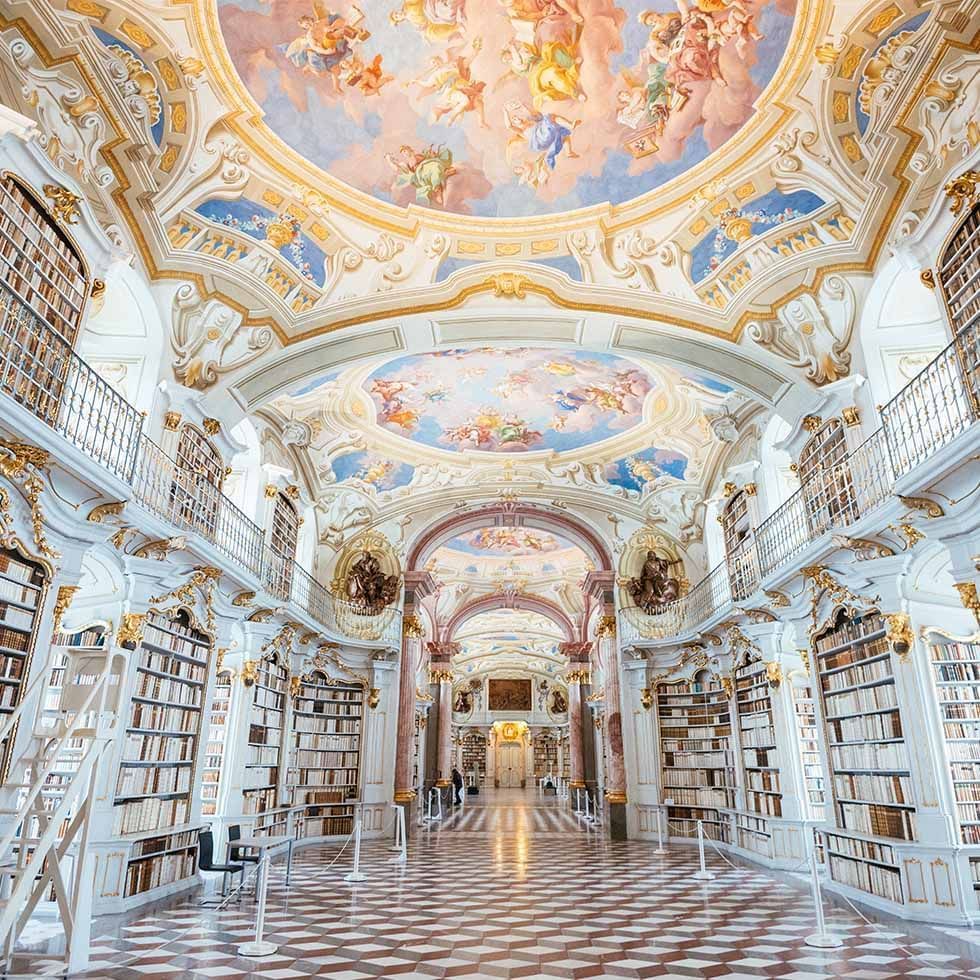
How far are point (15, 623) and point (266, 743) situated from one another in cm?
672

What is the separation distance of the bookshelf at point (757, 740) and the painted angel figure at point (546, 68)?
8.51 m

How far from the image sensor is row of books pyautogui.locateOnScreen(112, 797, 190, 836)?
7.80 m

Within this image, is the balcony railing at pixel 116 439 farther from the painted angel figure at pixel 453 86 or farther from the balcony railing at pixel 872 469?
the balcony railing at pixel 872 469

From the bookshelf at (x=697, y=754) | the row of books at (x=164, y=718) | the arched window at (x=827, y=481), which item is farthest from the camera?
the bookshelf at (x=697, y=754)

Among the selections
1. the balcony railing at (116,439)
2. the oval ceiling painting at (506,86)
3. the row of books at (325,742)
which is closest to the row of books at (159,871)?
the balcony railing at (116,439)

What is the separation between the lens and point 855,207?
8078 millimetres

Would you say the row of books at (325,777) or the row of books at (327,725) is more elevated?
the row of books at (327,725)

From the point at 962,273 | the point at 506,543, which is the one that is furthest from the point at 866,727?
the point at 506,543

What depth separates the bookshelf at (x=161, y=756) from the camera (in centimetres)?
794

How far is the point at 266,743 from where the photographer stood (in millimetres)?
12172

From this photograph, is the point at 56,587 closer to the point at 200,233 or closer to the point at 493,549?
the point at 200,233

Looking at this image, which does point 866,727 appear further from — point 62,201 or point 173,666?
point 62,201

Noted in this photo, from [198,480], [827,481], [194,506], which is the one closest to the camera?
[827,481]

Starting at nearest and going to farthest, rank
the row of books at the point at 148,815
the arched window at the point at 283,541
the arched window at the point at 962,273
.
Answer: the arched window at the point at 962,273
the row of books at the point at 148,815
the arched window at the point at 283,541
